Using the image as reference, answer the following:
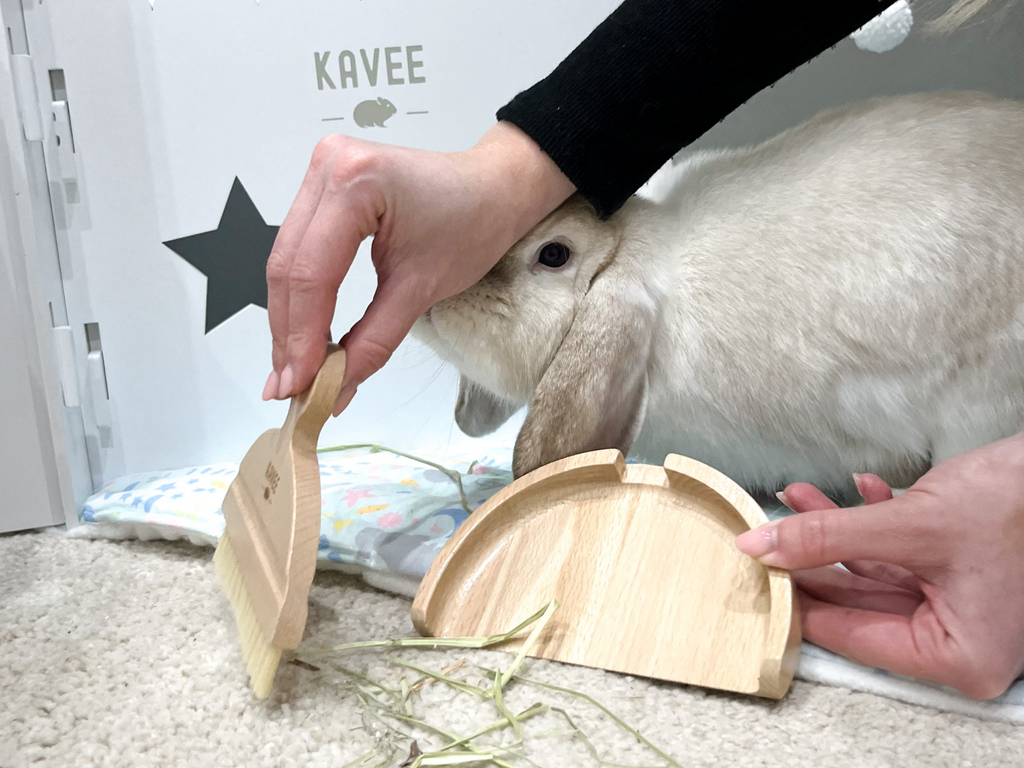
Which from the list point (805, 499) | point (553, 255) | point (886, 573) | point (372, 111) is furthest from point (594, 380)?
point (372, 111)

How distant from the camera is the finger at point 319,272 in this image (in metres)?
0.83

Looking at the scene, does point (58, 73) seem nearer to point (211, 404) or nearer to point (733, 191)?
point (211, 404)

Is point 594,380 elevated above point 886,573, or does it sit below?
above

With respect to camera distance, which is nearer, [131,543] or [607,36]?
[607,36]

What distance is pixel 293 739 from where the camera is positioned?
2.44ft

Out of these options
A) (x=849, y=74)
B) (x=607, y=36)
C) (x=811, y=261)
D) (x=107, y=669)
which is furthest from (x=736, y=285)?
(x=107, y=669)

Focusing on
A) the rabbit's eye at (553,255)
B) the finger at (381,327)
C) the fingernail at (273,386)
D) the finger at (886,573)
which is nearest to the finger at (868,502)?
the finger at (886,573)

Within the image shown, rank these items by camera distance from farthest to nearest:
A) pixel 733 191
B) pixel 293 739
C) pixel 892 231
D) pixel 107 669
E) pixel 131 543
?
pixel 131 543 → pixel 733 191 → pixel 892 231 → pixel 107 669 → pixel 293 739

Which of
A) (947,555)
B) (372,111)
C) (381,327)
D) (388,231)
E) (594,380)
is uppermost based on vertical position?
(372,111)

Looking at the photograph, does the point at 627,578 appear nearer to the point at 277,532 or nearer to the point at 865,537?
the point at 865,537

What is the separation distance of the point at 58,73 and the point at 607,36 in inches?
35.8

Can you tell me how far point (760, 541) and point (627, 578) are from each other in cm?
15

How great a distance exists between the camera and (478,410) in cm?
132

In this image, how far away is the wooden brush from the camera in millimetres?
750
